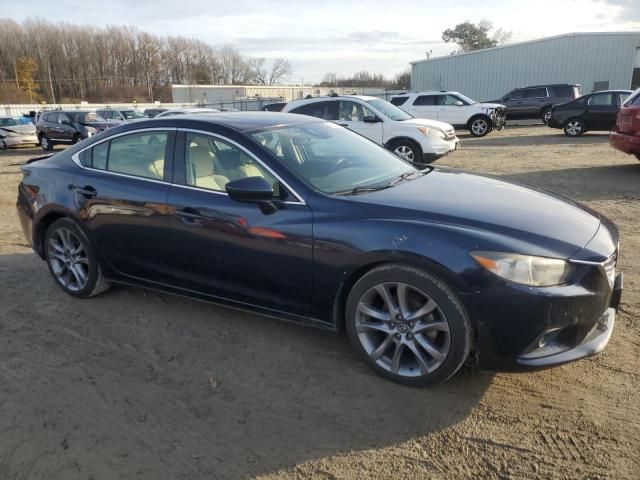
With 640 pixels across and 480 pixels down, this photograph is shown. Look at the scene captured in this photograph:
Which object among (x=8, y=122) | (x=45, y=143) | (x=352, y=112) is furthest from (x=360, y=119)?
(x=8, y=122)

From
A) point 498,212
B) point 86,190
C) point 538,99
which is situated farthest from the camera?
point 538,99

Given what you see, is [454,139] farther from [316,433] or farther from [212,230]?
[316,433]

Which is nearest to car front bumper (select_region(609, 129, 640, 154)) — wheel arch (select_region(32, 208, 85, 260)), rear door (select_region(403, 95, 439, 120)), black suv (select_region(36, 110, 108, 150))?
wheel arch (select_region(32, 208, 85, 260))

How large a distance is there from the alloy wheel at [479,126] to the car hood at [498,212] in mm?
17564

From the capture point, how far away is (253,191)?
314 centimetres

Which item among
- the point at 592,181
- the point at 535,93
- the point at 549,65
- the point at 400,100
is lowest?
the point at 592,181

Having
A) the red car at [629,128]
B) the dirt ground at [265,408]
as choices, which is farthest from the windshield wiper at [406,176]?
the red car at [629,128]

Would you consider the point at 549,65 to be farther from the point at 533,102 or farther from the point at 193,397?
the point at 193,397

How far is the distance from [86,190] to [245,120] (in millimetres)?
1459

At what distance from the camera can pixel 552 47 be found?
32.0 meters

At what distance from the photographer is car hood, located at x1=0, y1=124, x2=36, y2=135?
68.0 feet

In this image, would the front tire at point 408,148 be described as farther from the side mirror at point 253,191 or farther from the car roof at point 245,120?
the side mirror at point 253,191

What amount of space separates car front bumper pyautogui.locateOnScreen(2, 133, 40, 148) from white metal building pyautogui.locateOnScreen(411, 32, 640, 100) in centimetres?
2723

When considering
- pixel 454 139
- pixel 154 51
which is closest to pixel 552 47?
pixel 454 139
